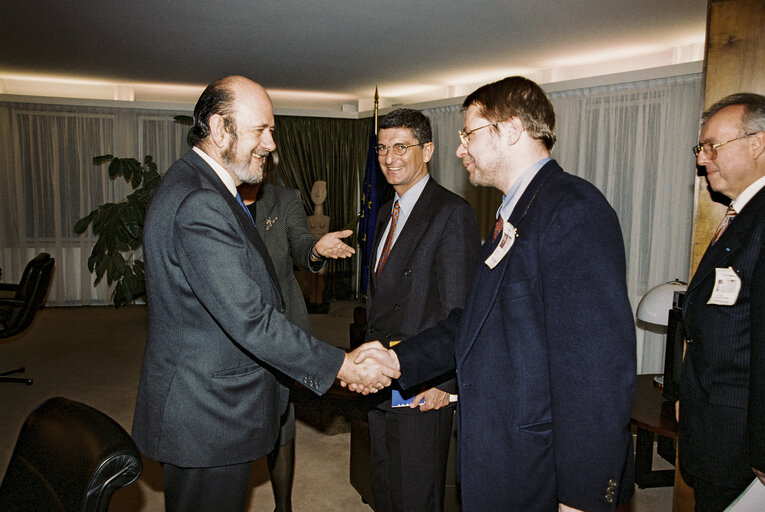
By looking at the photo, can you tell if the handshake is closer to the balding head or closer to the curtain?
the balding head

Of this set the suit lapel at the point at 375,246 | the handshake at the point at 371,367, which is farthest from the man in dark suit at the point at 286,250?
the handshake at the point at 371,367

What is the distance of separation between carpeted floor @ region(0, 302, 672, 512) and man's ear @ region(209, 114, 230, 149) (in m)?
2.00

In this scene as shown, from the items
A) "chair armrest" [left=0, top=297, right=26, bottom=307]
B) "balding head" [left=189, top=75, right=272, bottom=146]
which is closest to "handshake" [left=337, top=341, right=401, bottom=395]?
"balding head" [left=189, top=75, right=272, bottom=146]

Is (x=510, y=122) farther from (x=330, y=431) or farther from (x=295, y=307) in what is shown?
(x=330, y=431)

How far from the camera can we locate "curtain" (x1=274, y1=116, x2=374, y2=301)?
833 cm

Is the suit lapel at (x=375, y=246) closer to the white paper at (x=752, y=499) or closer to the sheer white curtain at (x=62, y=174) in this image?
the white paper at (x=752, y=499)

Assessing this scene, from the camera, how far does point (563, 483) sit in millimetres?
1224

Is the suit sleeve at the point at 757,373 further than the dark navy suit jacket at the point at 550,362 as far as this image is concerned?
Yes

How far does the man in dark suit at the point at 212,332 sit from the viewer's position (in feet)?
4.93

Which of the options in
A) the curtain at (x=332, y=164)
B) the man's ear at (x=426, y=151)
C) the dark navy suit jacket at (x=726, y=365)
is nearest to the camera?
the dark navy suit jacket at (x=726, y=365)

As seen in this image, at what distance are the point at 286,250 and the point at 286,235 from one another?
83 millimetres

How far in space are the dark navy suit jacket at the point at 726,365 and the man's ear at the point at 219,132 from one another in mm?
1566

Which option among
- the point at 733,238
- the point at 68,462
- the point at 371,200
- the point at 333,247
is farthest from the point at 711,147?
the point at 371,200

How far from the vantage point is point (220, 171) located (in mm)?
1685
